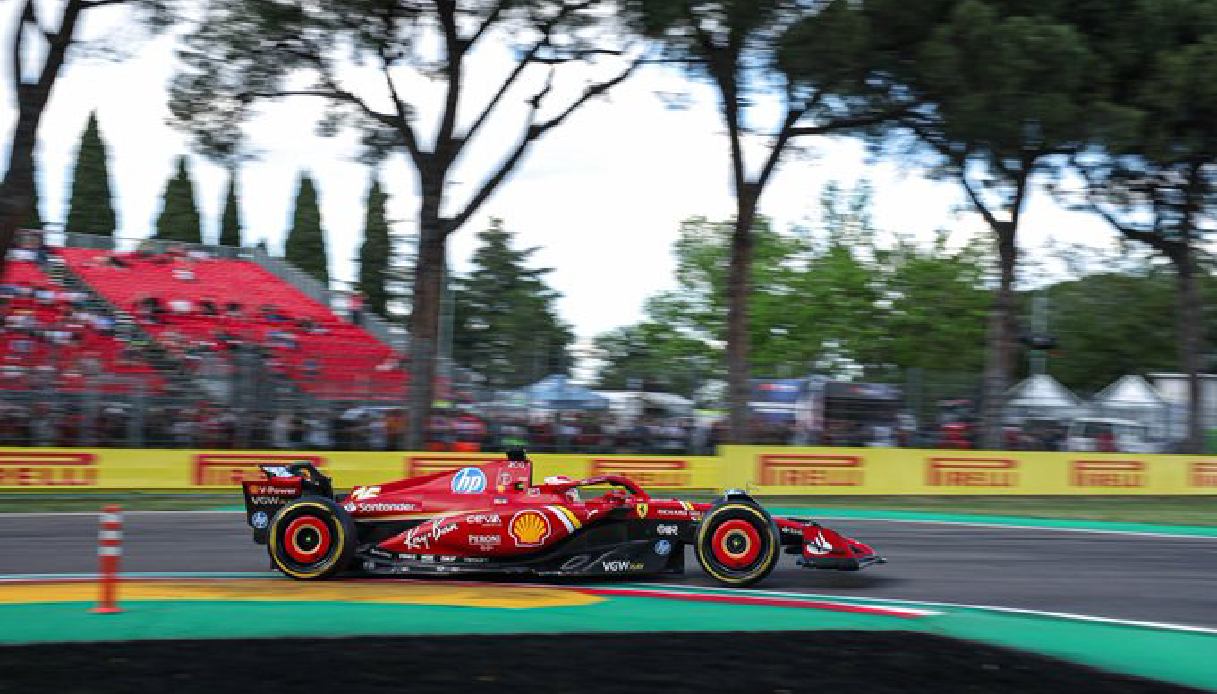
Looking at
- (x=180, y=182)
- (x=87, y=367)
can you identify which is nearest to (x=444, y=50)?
(x=87, y=367)

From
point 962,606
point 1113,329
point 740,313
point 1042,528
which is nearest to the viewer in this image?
point 962,606

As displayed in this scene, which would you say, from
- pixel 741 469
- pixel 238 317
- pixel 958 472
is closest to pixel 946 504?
pixel 958 472

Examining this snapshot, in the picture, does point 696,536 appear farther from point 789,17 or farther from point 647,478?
point 789,17

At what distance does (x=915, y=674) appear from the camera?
650cm

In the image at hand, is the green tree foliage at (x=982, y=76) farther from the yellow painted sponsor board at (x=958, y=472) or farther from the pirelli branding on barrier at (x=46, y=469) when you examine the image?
the pirelli branding on barrier at (x=46, y=469)

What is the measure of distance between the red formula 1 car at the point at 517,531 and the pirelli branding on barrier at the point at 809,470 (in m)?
11.2

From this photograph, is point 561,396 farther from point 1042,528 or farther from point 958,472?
point 1042,528

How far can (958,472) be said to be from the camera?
2262 cm

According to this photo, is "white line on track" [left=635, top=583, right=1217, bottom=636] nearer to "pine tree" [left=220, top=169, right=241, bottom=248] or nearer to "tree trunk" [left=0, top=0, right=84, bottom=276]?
"tree trunk" [left=0, top=0, right=84, bottom=276]

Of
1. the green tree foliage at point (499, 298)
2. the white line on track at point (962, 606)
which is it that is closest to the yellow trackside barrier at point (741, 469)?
the white line on track at point (962, 606)

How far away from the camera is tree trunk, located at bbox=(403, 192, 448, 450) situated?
834 inches

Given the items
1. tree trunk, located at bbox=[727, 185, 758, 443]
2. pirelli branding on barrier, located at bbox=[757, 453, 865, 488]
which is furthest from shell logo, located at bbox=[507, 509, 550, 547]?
tree trunk, located at bbox=[727, 185, 758, 443]

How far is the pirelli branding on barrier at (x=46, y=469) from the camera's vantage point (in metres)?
17.6

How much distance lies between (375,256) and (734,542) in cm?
5141
